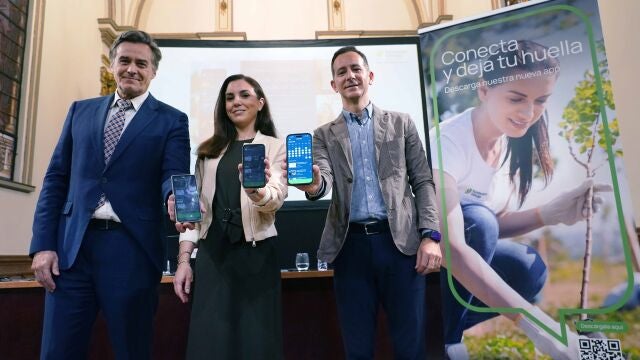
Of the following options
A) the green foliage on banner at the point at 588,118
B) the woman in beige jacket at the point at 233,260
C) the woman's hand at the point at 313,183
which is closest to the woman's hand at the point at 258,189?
the woman in beige jacket at the point at 233,260

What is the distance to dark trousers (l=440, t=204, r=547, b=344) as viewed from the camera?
1.77 meters

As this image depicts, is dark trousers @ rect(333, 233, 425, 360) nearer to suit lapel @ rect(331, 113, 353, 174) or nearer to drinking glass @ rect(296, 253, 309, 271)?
suit lapel @ rect(331, 113, 353, 174)

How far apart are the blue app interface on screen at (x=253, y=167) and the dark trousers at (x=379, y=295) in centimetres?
45

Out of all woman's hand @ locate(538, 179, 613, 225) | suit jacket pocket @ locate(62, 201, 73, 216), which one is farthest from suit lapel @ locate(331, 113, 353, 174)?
suit jacket pocket @ locate(62, 201, 73, 216)

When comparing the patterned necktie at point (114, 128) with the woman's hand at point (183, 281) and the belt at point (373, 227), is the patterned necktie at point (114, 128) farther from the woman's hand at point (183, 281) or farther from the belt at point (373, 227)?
the belt at point (373, 227)

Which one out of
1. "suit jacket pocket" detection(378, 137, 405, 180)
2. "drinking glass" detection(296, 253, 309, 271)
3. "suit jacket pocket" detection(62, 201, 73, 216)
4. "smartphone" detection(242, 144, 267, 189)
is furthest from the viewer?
"drinking glass" detection(296, 253, 309, 271)

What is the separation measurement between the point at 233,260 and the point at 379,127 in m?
0.72

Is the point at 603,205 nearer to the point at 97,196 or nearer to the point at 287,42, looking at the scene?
the point at 97,196

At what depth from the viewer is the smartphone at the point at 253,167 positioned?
1352 mm

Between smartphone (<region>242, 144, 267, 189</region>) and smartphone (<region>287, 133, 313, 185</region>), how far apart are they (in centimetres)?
12

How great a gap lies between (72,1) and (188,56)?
1898mm

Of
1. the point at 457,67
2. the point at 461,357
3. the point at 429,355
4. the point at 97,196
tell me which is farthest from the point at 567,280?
the point at 97,196

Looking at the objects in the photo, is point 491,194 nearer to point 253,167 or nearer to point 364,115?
point 364,115

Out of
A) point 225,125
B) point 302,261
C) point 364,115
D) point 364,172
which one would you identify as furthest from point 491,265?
point 302,261
